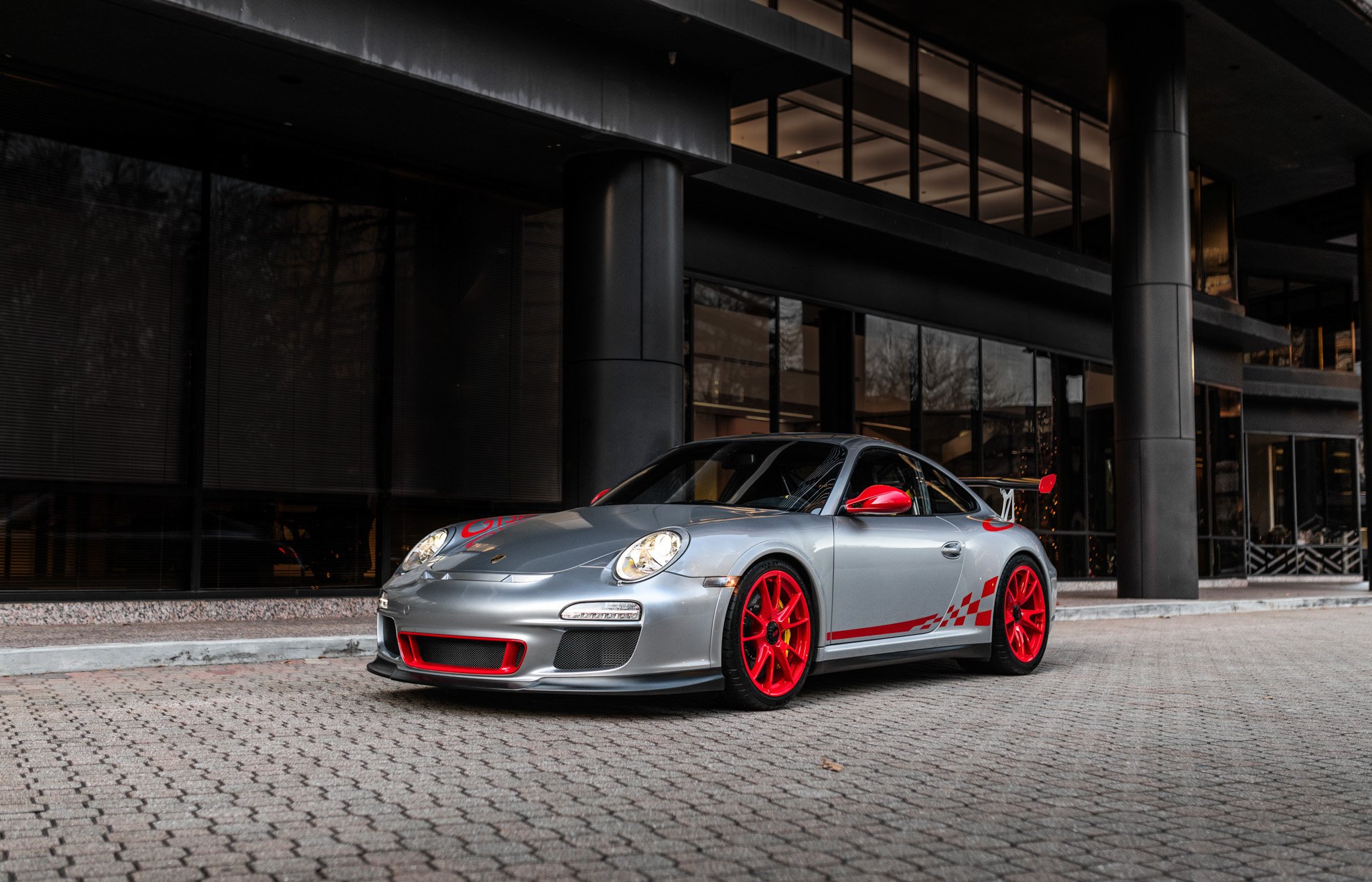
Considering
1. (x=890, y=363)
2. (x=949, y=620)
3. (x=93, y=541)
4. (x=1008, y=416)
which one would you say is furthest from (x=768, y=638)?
(x=1008, y=416)

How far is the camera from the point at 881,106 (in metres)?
18.8

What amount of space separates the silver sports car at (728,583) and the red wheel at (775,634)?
1 cm

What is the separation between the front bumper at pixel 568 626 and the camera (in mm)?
5703

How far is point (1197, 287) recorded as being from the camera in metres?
26.3

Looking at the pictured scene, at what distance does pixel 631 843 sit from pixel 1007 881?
3.45ft

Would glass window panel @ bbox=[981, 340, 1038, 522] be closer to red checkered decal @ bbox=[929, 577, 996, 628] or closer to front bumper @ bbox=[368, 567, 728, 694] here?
red checkered decal @ bbox=[929, 577, 996, 628]

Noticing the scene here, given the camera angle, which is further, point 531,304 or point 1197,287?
point 1197,287

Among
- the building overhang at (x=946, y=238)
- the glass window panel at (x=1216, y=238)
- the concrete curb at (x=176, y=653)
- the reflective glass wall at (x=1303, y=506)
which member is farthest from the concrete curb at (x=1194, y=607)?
the reflective glass wall at (x=1303, y=506)

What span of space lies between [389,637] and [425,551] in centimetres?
51

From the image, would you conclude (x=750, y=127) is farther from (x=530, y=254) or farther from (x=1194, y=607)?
(x=1194, y=607)

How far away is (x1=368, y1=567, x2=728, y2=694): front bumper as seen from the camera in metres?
5.70

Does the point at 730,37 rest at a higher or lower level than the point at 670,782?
higher

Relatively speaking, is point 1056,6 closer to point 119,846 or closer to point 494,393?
point 494,393

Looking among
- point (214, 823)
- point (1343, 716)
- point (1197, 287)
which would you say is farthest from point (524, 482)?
point (1197, 287)
